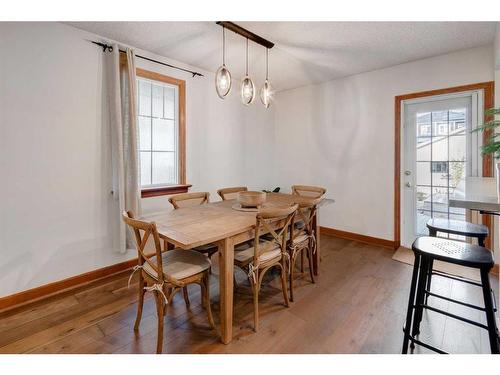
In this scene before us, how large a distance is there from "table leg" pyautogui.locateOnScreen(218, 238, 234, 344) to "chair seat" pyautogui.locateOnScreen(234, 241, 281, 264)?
28 cm

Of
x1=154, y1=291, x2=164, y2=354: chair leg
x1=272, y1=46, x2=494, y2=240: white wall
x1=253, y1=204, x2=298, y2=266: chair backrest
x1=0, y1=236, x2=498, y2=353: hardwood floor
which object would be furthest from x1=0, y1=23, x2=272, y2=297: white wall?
x1=272, y1=46, x2=494, y2=240: white wall

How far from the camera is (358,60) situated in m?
3.20

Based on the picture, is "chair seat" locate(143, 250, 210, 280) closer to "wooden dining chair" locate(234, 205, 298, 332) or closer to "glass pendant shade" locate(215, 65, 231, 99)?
"wooden dining chair" locate(234, 205, 298, 332)

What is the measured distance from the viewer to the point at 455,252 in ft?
4.48

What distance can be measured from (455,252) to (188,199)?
2.21m

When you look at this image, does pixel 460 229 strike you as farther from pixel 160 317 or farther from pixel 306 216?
pixel 160 317

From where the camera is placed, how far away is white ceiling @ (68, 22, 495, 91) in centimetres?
239

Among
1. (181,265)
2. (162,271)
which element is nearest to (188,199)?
(181,265)

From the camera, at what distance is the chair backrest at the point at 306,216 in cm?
228

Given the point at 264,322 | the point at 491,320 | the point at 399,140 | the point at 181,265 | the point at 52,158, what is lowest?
the point at 264,322

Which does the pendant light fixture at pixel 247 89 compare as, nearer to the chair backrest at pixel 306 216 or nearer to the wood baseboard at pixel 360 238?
the chair backrest at pixel 306 216

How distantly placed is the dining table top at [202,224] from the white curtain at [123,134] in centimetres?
80

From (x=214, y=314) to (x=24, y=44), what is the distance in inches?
109

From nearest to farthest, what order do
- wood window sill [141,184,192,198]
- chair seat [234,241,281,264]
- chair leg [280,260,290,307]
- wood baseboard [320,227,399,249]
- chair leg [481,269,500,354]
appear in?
1. chair leg [481,269,500,354]
2. chair seat [234,241,281,264]
3. chair leg [280,260,290,307]
4. wood window sill [141,184,192,198]
5. wood baseboard [320,227,399,249]
